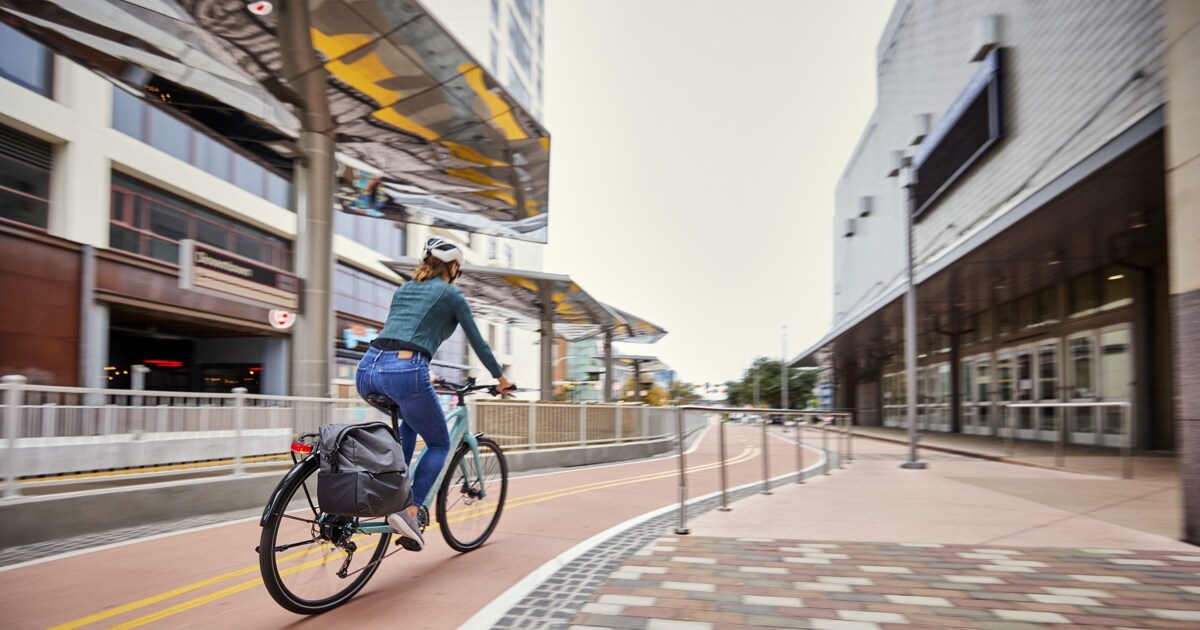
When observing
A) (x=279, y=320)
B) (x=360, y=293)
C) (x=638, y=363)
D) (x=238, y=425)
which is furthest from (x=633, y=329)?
(x=238, y=425)

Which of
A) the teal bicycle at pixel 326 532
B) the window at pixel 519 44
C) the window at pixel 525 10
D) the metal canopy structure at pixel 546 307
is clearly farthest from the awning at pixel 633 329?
the window at pixel 525 10

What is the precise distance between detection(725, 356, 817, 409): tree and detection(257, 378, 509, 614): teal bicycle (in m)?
96.9

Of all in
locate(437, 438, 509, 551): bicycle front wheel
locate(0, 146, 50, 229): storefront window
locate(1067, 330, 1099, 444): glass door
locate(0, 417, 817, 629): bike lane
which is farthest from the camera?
locate(1067, 330, 1099, 444): glass door

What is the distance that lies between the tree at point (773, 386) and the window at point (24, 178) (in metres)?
88.9

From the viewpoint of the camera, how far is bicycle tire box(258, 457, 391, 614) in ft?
10.2

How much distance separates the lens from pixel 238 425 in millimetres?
7301

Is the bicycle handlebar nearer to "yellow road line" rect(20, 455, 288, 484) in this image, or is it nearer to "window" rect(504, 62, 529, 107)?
"yellow road line" rect(20, 455, 288, 484)

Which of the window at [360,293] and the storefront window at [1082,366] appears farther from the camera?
the window at [360,293]

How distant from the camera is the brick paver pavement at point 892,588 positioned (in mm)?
3127

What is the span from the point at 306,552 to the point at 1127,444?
11.0 meters

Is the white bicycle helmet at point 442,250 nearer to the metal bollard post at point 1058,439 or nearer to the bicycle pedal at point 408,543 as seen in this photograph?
the bicycle pedal at point 408,543

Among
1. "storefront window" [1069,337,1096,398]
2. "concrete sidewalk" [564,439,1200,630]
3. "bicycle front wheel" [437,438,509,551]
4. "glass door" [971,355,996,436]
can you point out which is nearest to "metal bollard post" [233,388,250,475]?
"bicycle front wheel" [437,438,509,551]

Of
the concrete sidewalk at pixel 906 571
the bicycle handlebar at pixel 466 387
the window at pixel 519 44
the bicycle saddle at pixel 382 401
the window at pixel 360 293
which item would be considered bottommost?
the concrete sidewalk at pixel 906 571

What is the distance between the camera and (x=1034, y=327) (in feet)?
70.1
